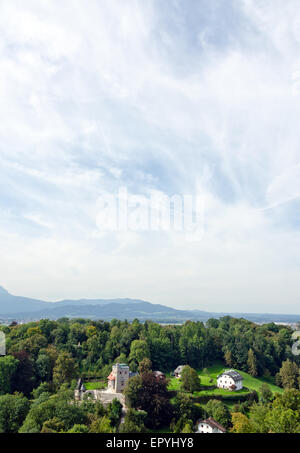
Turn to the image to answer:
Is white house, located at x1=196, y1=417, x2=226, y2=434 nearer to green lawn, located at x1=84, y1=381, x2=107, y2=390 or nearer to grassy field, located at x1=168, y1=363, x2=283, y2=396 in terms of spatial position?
grassy field, located at x1=168, y1=363, x2=283, y2=396

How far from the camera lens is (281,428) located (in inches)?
869

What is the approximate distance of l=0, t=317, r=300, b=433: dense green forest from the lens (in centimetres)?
2461

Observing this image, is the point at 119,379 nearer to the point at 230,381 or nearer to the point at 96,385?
the point at 96,385

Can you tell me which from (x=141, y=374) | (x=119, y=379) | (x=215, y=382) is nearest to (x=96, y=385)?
(x=119, y=379)

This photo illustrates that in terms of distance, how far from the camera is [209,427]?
88.9 feet

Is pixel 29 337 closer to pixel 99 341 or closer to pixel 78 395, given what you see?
pixel 99 341

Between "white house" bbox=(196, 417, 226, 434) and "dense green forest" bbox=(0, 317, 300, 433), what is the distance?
0.91 meters

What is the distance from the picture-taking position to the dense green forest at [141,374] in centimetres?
2461

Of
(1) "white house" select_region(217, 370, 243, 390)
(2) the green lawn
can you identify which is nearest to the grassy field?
(1) "white house" select_region(217, 370, 243, 390)

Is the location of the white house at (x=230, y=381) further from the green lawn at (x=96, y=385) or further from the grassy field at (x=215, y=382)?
the green lawn at (x=96, y=385)
